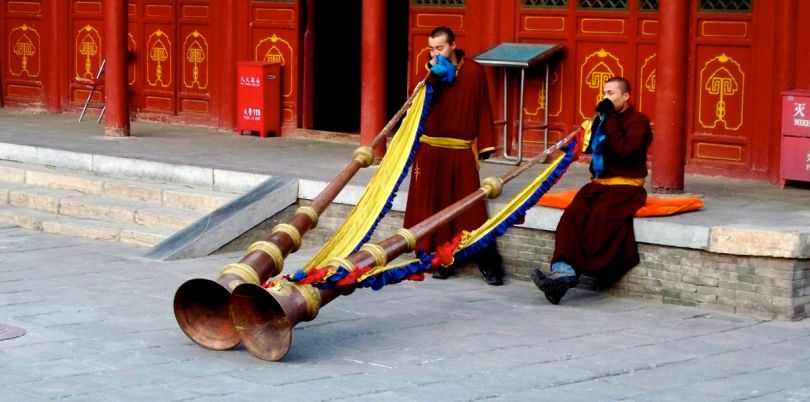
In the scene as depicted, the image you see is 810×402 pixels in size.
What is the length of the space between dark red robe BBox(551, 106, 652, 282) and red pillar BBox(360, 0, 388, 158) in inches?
134

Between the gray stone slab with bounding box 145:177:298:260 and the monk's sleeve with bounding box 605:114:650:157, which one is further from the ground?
the monk's sleeve with bounding box 605:114:650:157

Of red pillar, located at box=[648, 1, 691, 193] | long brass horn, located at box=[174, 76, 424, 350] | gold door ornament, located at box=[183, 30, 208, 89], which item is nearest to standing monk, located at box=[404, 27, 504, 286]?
red pillar, located at box=[648, 1, 691, 193]

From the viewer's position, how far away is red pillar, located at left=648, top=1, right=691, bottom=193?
410 inches

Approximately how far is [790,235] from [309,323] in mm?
2863

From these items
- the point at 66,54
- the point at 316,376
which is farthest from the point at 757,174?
the point at 66,54

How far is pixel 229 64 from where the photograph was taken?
1541 centimetres

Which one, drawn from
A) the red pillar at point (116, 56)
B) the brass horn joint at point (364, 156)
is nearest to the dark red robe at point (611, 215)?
the brass horn joint at point (364, 156)

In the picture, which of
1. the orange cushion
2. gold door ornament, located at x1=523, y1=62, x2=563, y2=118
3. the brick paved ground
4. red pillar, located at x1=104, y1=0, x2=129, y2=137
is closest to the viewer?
the brick paved ground

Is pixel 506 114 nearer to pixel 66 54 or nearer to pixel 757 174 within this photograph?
pixel 757 174

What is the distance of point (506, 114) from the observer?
13.0 meters

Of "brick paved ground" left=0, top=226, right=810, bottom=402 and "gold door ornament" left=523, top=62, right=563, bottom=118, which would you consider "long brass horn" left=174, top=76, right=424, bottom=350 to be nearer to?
"brick paved ground" left=0, top=226, right=810, bottom=402

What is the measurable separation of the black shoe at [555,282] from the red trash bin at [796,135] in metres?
2.67

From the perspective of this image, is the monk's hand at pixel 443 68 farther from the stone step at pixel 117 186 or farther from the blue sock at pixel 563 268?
the stone step at pixel 117 186

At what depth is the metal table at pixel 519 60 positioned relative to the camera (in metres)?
12.4
